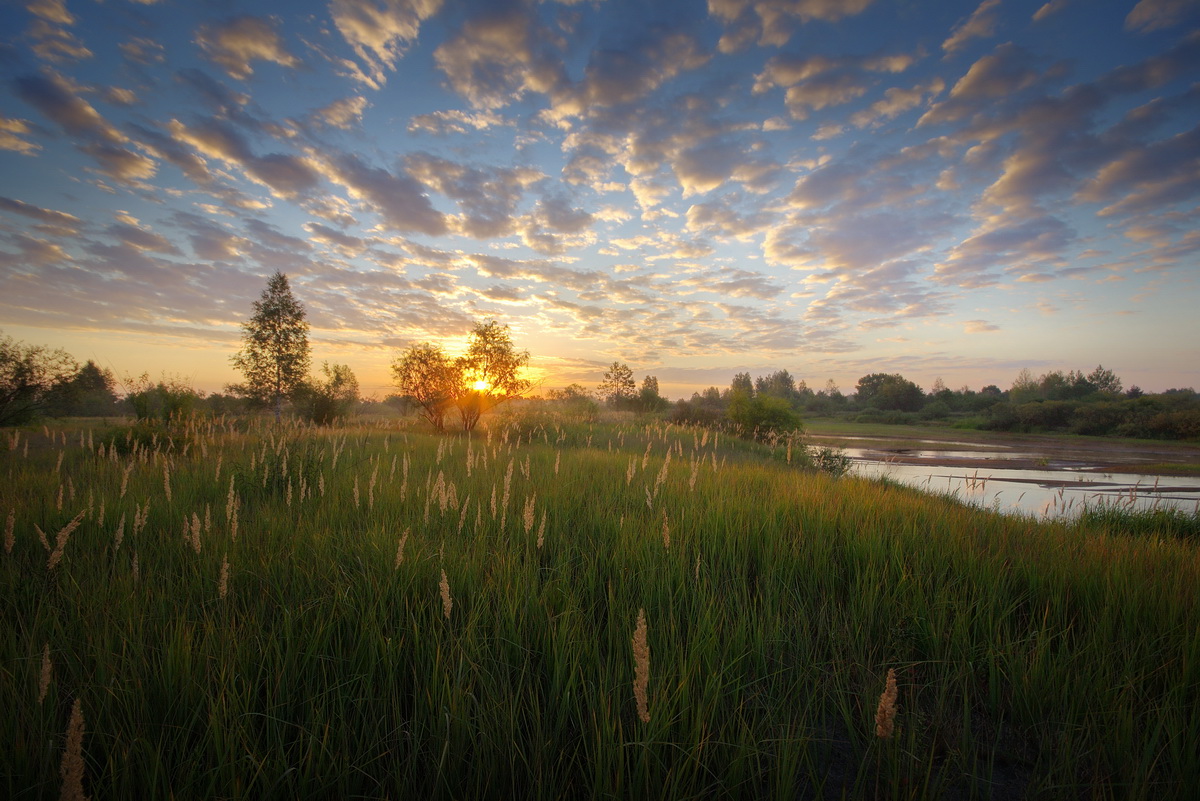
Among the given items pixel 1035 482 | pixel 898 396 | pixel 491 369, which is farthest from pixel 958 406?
pixel 491 369

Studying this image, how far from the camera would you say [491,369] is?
68.0 feet

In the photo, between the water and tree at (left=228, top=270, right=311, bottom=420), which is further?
tree at (left=228, top=270, right=311, bottom=420)

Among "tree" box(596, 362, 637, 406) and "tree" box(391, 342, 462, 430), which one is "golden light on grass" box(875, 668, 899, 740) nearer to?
"tree" box(391, 342, 462, 430)

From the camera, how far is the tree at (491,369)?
2016 cm

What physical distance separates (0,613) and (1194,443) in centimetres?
4332

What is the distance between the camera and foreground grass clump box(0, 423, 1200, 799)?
1.46 metres

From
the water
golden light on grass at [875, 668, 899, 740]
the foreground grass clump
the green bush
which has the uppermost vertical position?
the green bush

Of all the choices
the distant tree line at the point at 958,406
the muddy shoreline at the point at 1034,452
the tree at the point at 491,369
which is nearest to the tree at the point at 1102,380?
the distant tree line at the point at 958,406

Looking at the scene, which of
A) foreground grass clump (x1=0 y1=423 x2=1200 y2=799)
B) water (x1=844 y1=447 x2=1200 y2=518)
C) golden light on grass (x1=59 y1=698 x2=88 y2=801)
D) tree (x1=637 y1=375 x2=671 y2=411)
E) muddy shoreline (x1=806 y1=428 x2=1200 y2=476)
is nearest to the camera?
golden light on grass (x1=59 y1=698 x2=88 y2=801)

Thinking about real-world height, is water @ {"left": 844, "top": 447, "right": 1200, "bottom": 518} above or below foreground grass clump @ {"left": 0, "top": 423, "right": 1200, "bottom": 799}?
below

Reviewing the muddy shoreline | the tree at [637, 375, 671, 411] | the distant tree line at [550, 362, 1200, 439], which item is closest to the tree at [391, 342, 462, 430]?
the distant tree line at [550, 362, 1200, 439]

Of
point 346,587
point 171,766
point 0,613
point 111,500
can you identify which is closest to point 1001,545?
point 346,587

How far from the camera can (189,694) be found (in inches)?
66.0

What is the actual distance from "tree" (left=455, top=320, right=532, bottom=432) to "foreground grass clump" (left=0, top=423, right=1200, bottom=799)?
54.6ft
